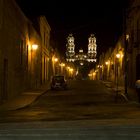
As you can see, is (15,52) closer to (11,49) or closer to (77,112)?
(11,49)

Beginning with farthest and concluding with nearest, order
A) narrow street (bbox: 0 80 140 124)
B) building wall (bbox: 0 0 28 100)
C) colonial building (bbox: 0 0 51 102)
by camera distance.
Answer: colonial building (bbox: 0 0 51 102) < building wall (bbox: 0 0 28 100) < narrow street (bbox: 0 80 140 124)

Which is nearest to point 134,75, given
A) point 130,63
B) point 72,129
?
point 130,63

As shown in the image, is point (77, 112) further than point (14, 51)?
No

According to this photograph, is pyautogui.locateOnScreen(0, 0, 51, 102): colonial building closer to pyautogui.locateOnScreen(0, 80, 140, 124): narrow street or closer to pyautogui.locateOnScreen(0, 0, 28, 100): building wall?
pyautogui.locateOnScreen(0, 0, 28, 100): building wall

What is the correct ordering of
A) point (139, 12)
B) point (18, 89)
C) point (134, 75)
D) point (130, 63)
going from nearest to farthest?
point (18, 89)
point (139, 12)
point (134, 75)
point (130, 63)

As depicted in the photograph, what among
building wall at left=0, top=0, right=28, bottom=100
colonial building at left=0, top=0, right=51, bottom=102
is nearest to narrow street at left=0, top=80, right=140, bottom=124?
building wall at left=0, top=0, right=28, bottom=100

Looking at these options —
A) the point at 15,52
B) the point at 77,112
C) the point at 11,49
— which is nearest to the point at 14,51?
the point at 15,52

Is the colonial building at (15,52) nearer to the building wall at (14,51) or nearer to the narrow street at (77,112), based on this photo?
the building wall at (14,51)

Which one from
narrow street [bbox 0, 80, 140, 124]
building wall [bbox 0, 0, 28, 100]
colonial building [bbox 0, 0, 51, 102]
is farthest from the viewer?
colonial building [bbox 0, 0, 51, 102]

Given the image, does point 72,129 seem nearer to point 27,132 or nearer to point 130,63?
point 27,132

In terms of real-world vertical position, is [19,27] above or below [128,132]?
above

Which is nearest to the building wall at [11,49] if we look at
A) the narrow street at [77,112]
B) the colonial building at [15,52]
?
the colonial building at [15,52]

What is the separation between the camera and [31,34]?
49000 mm

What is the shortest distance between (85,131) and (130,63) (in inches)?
1528
